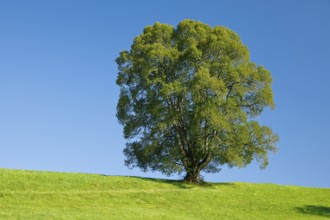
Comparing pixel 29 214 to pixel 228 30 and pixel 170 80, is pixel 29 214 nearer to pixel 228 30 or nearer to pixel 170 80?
pixel 170 80

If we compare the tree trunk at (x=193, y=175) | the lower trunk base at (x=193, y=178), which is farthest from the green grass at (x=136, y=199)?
the tree trunk at (x=193, y=175)

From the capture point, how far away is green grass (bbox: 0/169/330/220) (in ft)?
102

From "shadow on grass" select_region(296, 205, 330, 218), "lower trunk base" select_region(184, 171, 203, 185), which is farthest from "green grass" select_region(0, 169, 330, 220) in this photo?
"lower trunk base" select_region(184, 171, 203, 185)

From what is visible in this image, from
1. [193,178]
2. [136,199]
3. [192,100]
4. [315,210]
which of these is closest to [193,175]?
[193,178]

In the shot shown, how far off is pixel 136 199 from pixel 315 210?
49.9ft

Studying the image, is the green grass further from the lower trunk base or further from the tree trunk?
the tree trunk

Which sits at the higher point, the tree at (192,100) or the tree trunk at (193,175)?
the tree at (192,100)

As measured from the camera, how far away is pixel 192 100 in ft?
154

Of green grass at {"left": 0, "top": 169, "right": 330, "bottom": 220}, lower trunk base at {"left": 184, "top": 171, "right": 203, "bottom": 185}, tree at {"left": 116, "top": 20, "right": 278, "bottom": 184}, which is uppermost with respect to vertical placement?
tree at {"left": 116, "top": 20, "right": 278, "bottom": 184}

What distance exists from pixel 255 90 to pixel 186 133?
8.06 metres

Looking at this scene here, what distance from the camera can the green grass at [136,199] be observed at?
31.0 metres

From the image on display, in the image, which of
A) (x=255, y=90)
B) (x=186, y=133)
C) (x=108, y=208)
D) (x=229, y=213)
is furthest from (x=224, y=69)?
(x=108, y=208)

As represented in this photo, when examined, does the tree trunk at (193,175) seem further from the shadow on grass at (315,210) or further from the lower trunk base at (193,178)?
the shadow on grass at (315,210)

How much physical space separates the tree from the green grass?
11.0 feet
